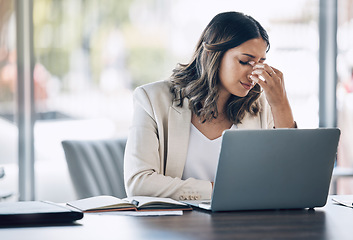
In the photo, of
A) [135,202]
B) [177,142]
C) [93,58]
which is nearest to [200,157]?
[177,142]

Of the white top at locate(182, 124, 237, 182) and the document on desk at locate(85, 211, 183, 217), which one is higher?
the white top at locate(182, 124, 237, 182)

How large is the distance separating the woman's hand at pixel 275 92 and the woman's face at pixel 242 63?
40mm

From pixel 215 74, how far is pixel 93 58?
1859 millimetres

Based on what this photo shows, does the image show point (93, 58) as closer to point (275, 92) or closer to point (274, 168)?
point (275, 92)

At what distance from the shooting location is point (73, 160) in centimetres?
232

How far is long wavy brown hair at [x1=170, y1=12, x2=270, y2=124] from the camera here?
89.6 inches

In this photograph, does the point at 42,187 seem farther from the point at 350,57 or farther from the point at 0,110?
the point at 350,57

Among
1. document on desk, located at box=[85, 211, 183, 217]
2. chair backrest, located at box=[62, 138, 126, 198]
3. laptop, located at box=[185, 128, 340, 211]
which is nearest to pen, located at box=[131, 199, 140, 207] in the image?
document on desk, located at box=[85, 211, 183, 217]

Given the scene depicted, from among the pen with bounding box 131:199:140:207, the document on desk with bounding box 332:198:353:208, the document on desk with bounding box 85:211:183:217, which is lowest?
the document on desk with bounding box 332:198:353:208

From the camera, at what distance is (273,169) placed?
1568 millimetres

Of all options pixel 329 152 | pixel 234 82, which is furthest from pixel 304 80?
pixel 329 152

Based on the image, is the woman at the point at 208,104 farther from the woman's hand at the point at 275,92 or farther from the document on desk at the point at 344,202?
the document on desk at the point at 344,202

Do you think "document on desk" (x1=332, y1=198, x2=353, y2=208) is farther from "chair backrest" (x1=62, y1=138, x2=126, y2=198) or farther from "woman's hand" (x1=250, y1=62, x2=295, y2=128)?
"chair backrest" (x1=62, y1=138, x2=126, y2=198)

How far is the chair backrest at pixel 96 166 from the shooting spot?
7.62 ft
